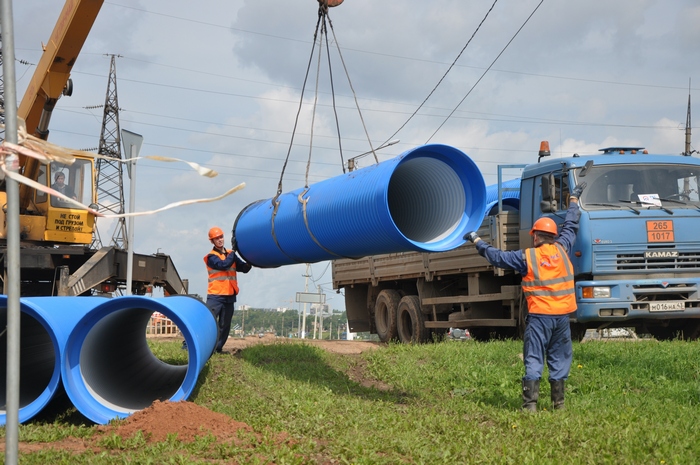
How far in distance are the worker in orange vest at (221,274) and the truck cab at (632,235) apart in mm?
4300

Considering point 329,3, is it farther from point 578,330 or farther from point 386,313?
point 386,313

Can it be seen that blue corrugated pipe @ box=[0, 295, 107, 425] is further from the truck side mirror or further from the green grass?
the truck side mirror

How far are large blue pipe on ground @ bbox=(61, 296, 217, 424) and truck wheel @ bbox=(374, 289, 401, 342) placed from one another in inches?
244

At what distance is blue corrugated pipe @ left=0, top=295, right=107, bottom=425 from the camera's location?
7.38 meters

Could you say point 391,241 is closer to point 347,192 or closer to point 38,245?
point 347,192

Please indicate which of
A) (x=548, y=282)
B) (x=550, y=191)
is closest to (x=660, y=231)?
(x=550, y=191)

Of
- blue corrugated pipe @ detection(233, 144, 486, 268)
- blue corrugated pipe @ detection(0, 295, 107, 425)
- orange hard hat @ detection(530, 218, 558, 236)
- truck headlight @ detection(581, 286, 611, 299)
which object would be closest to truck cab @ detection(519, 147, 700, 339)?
truck headlight @ detection(581, 286, 611, 299)

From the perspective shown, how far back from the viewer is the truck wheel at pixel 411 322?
15273 millimetres

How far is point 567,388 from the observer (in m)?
8.78

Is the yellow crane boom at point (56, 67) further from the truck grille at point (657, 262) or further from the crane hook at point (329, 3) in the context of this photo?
the truck grille at point (657, 262)

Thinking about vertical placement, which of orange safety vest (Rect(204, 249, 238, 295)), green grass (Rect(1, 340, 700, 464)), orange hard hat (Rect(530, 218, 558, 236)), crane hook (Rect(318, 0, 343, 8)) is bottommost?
green grass (Rect(1, 340, 700, 464))

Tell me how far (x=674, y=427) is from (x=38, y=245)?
11856 millimetres

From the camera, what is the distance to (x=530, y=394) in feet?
25.2

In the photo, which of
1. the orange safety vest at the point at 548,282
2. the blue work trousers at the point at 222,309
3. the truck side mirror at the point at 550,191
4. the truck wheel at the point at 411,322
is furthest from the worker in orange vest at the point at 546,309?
the truck wheel at the point at 411,322
